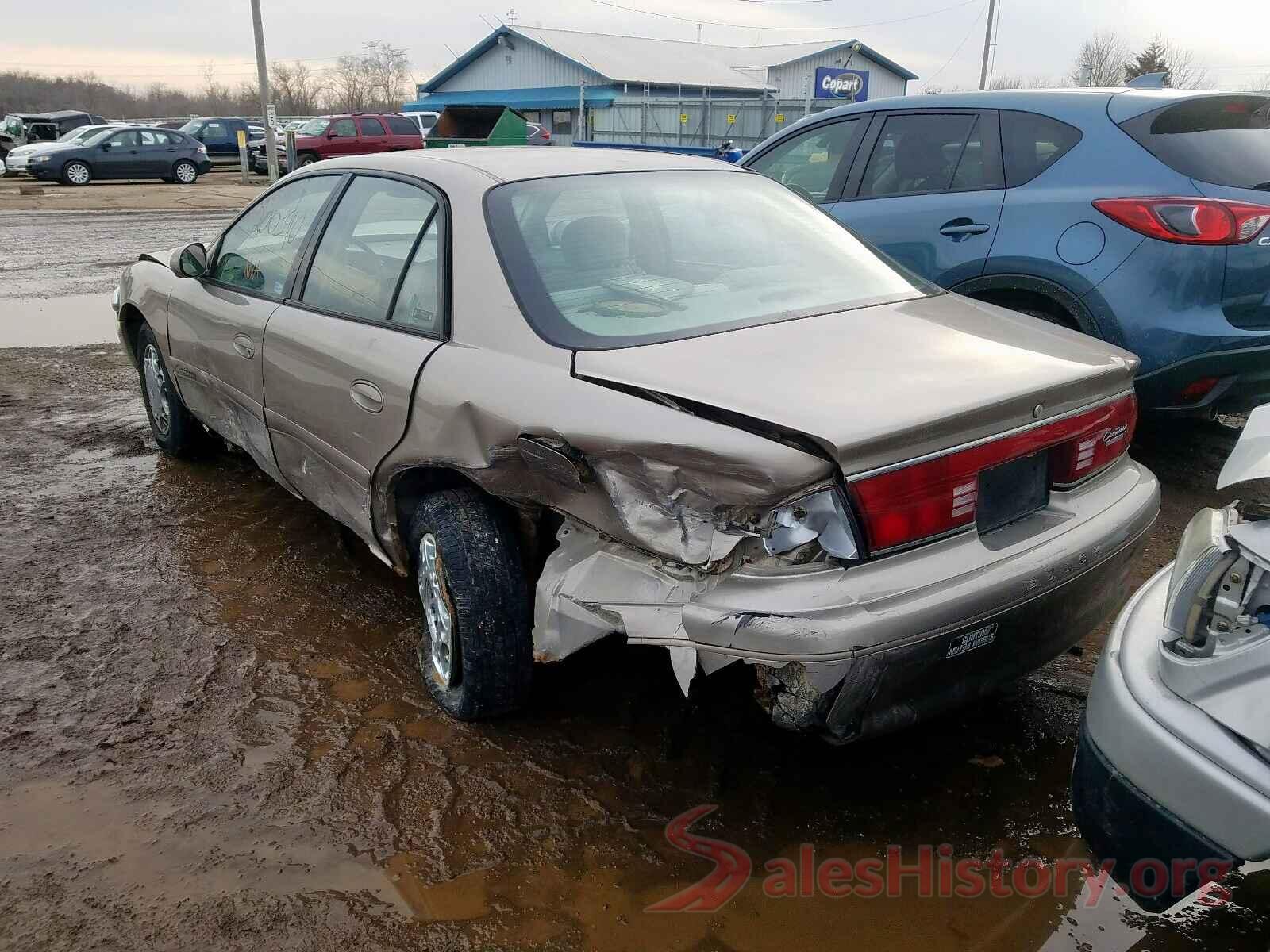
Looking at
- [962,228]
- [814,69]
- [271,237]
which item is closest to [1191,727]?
[962,228]

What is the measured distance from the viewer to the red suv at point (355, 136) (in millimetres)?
25047

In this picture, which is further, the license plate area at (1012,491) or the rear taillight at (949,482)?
the license plate area at (1012,491)

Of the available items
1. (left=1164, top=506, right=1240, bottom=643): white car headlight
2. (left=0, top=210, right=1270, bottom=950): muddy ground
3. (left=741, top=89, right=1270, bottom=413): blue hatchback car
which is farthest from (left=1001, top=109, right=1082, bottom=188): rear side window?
(left=1164, top=506, right=1240, bottom=643): white car headlight

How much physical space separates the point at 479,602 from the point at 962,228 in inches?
124

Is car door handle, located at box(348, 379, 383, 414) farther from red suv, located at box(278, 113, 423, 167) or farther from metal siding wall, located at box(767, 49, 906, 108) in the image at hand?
metal siding wall, located at box(767, 49, 906, 108)

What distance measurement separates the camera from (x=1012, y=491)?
236cm

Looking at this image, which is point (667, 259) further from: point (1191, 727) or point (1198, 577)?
point (1191, 727)

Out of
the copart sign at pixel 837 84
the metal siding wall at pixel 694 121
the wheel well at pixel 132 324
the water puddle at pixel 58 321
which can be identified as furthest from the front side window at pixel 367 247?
the copart sign at pixel 837 84

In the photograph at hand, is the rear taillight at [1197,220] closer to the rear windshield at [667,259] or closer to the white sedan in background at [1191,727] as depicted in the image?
the rear windshield at [667,259]

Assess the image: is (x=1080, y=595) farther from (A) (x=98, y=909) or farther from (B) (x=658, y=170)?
(A) (x=98, y=909)

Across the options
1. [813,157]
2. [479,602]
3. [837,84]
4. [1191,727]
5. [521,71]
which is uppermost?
[521,71]

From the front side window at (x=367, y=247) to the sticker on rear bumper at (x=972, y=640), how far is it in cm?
192

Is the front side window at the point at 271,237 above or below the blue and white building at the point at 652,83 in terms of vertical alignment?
below

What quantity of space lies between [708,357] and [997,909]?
1409mm
